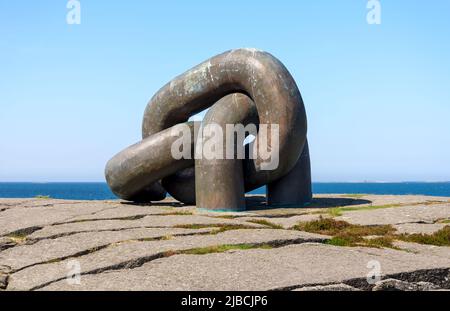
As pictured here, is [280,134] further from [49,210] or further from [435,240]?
[49,210]

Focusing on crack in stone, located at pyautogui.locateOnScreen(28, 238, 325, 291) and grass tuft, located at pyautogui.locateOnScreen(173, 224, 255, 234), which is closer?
crack in stone, located at pyautogui.locateOnScreen(28, 238, 325, 291)

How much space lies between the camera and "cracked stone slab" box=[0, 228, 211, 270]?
538 centimetres

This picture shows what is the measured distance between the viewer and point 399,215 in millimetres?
7918

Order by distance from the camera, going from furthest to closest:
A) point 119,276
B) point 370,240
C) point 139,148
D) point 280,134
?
point 139,148 → point 280,134 → point 370,240 → point 119,276

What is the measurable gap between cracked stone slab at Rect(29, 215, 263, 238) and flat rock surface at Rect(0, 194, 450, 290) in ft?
0.05

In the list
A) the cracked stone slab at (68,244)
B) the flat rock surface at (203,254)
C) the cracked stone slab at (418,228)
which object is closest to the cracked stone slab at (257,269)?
the flat rock surface at (203,254)

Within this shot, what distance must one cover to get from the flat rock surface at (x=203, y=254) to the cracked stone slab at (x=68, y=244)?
0.04 feet

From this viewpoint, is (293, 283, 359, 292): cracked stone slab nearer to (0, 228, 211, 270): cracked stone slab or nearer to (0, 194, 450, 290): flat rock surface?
(0, 194, 450, 290): flat rock surface

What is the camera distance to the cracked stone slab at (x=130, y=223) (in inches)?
261

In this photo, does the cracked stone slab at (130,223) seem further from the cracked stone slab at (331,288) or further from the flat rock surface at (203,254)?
the cracked stone slab at (331,288)

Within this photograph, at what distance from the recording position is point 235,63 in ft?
30.1

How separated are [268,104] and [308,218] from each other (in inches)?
81.5

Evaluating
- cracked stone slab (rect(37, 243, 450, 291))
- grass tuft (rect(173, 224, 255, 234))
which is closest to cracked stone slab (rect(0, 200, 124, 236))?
grass tuft (rect(173, 224, 255, 234))
